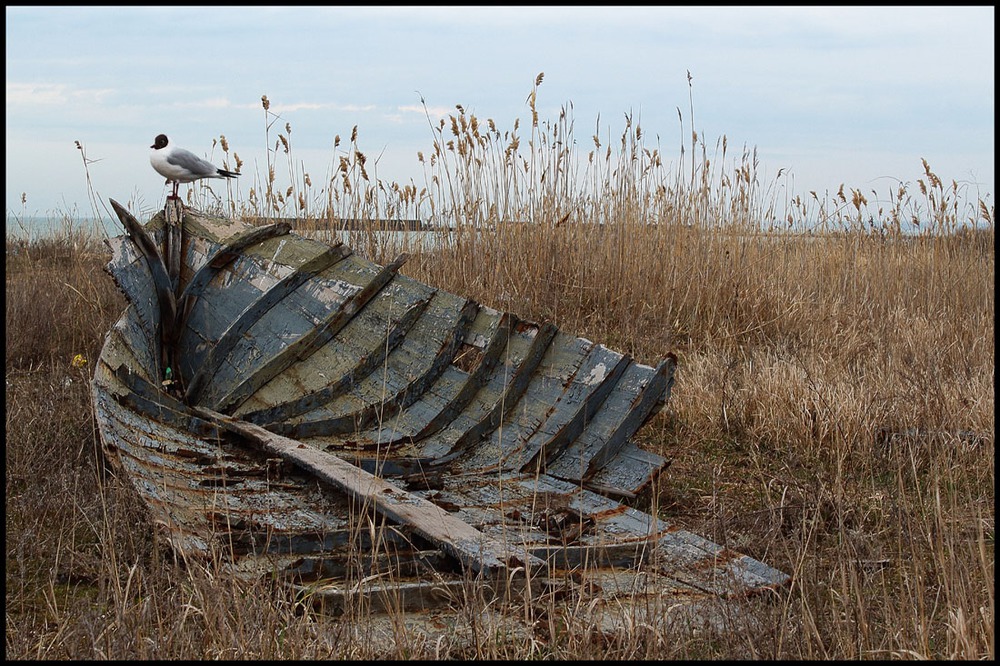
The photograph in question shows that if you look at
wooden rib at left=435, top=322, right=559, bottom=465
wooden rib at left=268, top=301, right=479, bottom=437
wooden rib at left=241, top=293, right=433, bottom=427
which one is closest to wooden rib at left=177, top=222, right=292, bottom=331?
wooden rib at left=241, top=293, right=433, bottom=427

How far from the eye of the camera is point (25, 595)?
2.78 meters

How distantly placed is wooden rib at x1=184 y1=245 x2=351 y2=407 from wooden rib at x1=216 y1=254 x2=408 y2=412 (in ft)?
0.57

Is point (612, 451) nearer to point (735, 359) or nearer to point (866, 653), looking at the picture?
point (866, 653)

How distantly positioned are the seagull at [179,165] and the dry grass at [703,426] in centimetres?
73

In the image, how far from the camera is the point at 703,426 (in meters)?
4.78

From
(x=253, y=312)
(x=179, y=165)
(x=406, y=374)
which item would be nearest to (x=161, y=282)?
(x=253, y=312)

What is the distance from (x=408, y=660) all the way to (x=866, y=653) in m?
1.00

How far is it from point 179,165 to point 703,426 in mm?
3784

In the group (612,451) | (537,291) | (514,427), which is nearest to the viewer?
(612,451)

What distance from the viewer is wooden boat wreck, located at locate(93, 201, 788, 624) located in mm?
2637

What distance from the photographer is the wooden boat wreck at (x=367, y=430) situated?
8.65ft

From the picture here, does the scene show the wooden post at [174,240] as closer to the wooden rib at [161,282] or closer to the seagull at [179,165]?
the wooden rib at [161,282]

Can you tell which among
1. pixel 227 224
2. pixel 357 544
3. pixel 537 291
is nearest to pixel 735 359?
pixel 537 291

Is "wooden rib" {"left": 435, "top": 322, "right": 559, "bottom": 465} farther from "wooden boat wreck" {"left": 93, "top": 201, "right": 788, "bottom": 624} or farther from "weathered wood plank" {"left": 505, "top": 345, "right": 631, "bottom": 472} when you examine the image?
"weathered wood plank" {"left": 505, "top": 345, "right": 631, "bottom": 472}
